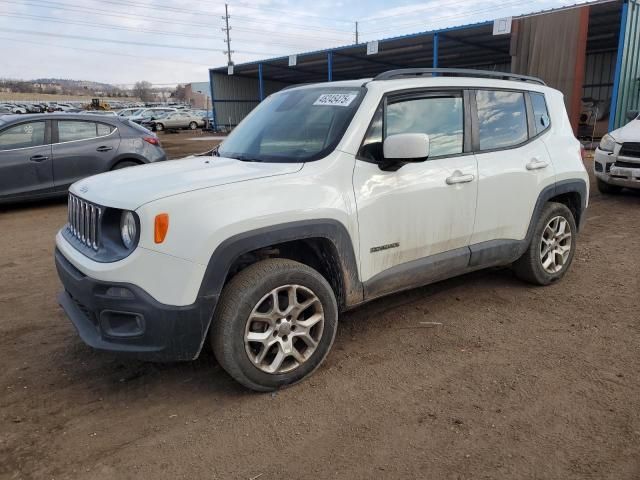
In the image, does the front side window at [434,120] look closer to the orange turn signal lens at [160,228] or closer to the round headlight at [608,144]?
the orange turn signal lens at [160,228]

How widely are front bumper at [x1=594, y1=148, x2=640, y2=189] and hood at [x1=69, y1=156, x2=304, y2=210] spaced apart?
730 cm

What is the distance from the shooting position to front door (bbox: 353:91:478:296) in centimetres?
334

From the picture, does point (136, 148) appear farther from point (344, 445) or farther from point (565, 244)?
point (344, 445)

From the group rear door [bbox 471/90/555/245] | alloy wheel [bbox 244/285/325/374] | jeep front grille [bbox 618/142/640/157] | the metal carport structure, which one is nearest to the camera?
alloy wheel [bbox 244/285/325/374]

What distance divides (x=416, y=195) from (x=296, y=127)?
3.22ft

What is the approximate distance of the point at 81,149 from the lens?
8.61 m

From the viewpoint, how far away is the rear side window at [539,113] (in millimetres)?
4527

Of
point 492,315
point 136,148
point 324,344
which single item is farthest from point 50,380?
point 136,148

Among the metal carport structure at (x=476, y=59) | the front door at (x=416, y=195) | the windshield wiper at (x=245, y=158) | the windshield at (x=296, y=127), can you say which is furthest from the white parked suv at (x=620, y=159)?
the metal carport structure at (x=476, y=59)

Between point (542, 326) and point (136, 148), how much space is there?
7.50m

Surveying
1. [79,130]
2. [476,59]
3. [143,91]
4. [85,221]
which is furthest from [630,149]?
[143,91]

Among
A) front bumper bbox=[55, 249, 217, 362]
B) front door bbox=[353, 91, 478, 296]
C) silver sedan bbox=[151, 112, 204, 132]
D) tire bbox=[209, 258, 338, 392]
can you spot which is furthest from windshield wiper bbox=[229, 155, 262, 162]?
silver sedan bbox=[151, 112, 204, 132]

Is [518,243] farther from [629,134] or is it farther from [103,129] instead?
[103,129]

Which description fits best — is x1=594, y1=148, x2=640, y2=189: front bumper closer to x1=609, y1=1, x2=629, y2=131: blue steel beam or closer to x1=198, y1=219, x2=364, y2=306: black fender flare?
x1=198, y1=219, x2=364, y2=306: black fender flare
